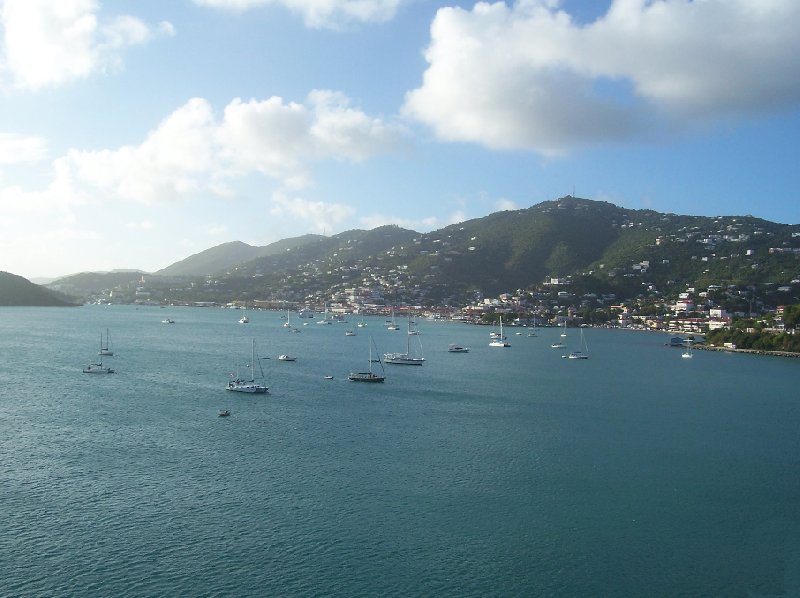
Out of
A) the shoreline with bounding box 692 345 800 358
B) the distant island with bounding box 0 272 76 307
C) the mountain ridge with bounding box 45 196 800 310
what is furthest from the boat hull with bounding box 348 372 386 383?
the distant island with bounding box 0 272 76 307

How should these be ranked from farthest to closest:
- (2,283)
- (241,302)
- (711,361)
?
(241,302)
(2,283)
(711,361)

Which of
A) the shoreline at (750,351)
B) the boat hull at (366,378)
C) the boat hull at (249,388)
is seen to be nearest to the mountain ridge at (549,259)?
the shoreline at (750,351)

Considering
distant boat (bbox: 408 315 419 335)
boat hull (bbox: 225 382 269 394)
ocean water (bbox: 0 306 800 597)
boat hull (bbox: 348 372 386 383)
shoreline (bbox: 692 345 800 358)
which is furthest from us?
distant boat (bbox: 408 315 419 335)

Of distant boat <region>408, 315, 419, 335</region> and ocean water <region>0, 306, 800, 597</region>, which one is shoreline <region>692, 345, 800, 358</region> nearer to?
ocean water <region>0, 306, 800, 597</region>

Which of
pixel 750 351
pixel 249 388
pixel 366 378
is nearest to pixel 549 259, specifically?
pixel 750 351

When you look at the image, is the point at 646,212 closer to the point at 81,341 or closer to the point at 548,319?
the point at 548,319

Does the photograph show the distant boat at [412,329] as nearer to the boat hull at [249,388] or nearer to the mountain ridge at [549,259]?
the mountain ridge at [549,259]

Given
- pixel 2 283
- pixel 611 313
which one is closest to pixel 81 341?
pixel 611 313
